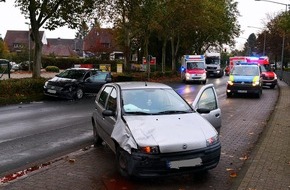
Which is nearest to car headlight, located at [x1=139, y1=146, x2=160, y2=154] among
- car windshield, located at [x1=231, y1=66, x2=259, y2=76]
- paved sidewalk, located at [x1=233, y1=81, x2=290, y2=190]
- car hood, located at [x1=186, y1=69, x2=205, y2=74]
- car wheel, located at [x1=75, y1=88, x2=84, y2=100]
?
paved sidewalk, located at [x1=233, y1=81, x2=290, y2=190]

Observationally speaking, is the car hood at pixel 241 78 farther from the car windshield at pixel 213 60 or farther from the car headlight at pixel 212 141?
the car windshield at pixel 213 60

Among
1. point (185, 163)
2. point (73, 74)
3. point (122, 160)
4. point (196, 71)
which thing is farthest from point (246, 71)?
point (185, 163)

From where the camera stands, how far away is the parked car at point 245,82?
22.6m

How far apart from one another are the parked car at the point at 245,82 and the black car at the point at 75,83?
7.11 metres

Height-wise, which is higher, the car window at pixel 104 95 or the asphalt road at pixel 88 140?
the car window at pixel 104 95

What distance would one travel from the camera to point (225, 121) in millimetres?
13289

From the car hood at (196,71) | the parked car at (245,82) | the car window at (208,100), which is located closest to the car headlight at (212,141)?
the car window at (208,100)

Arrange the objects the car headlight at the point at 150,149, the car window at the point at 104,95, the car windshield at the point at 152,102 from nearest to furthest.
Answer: the car headlight at the point at 150,149
the car windshield at the point at 152,102
the car window at the point at 104,95

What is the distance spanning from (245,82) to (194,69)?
49.7 ft

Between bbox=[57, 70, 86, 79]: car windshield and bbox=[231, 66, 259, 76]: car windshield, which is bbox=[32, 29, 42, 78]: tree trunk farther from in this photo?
bbox=[231, 66, 259, 76]: car windshield

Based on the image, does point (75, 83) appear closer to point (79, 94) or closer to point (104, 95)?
point (79, 94)

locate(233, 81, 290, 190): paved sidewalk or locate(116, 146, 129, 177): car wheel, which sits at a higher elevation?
locate(116, 146, 129, 177): car wheel

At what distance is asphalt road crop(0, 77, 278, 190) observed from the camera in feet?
21.9

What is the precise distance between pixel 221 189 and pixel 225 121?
283 inches
